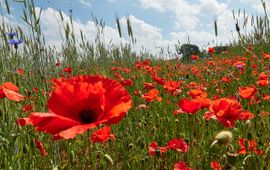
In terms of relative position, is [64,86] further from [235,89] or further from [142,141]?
[235,89]

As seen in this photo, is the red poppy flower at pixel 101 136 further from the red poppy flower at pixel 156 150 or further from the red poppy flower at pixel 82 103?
the red poppy flower at pixel 82 103

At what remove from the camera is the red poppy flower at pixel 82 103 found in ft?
2.64

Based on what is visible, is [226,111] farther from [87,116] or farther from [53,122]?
[53,122]

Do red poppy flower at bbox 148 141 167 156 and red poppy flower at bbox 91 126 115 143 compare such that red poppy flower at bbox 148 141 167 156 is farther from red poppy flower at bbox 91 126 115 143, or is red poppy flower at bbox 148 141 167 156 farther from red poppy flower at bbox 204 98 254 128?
red poppy flower at bbox 204 98 254 128

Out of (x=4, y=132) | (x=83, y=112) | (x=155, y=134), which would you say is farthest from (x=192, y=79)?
(x=83, y=112)

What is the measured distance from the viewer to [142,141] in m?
2.58

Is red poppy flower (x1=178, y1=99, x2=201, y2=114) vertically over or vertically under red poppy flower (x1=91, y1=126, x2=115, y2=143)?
over

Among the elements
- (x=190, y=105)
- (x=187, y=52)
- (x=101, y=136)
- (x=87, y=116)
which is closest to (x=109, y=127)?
(x=101, y=136)

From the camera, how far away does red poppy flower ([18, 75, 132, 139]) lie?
31.6 inches

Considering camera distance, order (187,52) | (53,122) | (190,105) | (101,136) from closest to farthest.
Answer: (53,122) < (101,136) < (190,105) < (187,52)

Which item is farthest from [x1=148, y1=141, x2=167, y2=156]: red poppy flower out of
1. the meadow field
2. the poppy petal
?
the poppy petal

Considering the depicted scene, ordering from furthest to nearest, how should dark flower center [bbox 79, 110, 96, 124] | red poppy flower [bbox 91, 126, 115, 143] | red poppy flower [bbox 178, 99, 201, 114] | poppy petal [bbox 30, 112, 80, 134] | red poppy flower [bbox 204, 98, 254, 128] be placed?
red poppy flower [bbox 178, 99, 201, 114] → red poppy flower [bbox 91, 126, 115, 143] → red poppy flower [bbox 204, 98, 254, 128] → dark flower center [bbox 79, 110, 96, 124] → poppy petal [bbox 30, 112, 80, 134]

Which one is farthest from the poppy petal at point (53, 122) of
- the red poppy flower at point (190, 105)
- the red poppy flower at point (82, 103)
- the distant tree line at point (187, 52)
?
the distant tree line at point (187, 52)

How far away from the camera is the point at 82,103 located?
89 cm
